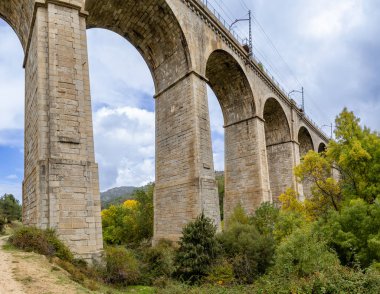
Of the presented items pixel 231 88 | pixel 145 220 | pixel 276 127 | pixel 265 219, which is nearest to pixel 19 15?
Answer: pixel 231 88

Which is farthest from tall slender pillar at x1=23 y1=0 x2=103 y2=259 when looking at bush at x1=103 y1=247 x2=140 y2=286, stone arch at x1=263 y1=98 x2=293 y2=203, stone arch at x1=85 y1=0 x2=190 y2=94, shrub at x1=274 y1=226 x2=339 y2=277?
stone arch at x1=263 y1=98 x2=293 y2=203

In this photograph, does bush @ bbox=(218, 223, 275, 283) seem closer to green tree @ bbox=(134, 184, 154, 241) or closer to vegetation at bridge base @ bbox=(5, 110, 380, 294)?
vegetation at bridge base @ bbox=(5, 110, 380, 294)

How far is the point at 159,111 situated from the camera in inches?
850

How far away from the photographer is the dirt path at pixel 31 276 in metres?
7.93

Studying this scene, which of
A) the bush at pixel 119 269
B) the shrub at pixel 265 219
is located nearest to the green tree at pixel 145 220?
the shrub at pixel 265 219

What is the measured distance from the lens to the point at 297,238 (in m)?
13.8

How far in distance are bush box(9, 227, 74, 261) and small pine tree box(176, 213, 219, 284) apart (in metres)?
5.22

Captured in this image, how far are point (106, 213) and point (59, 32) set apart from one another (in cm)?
2263

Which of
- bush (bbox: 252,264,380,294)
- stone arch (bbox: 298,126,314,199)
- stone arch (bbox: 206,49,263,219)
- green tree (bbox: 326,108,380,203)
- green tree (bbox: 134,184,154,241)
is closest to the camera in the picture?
bush (bbox: 252,264,380,294)

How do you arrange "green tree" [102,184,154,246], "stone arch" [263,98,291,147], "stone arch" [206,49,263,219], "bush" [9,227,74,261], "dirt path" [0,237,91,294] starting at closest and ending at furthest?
1. "dirt path" [0,237,91,294]
2. "bush" [9,227,74,261]
3. "stone arch" [206,49,263,219]
4. "green tree" [102,184,154,246]
5. "stone arch" [263,98,291,147]

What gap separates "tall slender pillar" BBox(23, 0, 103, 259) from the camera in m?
11.6

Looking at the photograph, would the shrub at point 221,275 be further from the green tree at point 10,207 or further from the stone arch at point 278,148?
the green tree at point 10,207

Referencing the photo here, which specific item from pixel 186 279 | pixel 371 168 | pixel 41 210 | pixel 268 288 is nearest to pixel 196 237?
pixel 186 279

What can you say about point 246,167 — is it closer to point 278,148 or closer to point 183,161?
point 183,161
